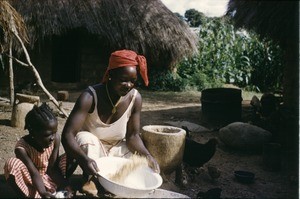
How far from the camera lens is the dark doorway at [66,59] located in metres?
11.7

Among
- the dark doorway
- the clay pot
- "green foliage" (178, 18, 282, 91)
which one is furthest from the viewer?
"green foliage" (178, 18, 282, 91)

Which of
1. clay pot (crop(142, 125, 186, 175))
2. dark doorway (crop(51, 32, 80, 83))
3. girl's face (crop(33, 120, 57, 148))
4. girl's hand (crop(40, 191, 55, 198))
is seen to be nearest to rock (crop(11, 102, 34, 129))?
clay pot (crop(142, 125, 186, 175))

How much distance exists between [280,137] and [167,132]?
6.97ft

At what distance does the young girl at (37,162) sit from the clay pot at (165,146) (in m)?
0.89

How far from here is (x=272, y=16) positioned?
4.51 metres

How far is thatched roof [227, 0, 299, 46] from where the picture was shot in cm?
429

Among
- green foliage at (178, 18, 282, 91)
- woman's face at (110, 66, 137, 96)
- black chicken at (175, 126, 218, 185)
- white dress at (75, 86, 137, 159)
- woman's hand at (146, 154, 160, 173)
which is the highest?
green foliage at (178, 18, 282, 91)

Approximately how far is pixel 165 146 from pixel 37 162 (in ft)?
3.82

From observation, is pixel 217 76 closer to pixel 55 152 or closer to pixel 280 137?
pixel 280 137

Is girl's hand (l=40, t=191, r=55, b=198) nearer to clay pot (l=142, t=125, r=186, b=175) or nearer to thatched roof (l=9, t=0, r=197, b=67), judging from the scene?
clay pot (l=142, t=125, r=186, b=175)

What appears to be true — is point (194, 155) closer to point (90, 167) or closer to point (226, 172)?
point (226, 172)

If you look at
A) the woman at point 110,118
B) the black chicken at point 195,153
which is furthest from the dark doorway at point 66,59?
the woman at point 110,118

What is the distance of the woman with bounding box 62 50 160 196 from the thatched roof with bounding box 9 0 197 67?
7.36 m

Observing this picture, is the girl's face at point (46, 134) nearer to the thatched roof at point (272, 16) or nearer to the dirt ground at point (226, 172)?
the dirt ground at point (226, 172)
